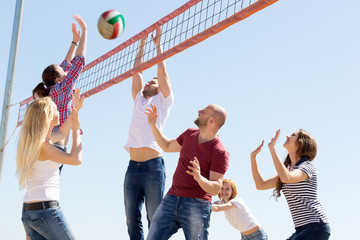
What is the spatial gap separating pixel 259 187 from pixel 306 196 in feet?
2.33

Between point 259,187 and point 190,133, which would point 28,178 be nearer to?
point 190,133

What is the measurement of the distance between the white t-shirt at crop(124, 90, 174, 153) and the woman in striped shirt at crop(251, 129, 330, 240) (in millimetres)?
1241

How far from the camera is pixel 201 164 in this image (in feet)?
13.4

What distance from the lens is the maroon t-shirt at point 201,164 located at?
4027 mm

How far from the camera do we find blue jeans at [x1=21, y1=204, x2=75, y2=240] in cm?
357

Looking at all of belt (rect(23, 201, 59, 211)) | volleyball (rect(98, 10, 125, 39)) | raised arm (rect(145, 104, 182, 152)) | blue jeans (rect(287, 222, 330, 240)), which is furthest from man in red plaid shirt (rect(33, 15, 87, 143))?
blue jeans (rect(287, 222, 330, 240))

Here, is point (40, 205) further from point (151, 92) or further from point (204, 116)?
point (151, 92)

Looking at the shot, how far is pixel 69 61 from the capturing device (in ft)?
18.7

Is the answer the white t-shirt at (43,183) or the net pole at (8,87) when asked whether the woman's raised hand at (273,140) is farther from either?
the net pole at (8,87)

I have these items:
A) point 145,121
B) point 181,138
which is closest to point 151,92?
point 145,121

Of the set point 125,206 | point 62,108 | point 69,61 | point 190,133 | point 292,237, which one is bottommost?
point 292,237

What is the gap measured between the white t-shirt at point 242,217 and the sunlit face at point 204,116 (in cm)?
215

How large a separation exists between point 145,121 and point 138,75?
1.13m

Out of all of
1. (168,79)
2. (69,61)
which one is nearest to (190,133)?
(168,79)
